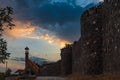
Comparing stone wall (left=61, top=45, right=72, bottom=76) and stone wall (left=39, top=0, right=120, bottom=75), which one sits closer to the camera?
stone wall (left=39, top=0, right=120, bottom=75)

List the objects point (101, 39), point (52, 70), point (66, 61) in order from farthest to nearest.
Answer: point (52, 70) → point (66, 61) → point (101, 39)

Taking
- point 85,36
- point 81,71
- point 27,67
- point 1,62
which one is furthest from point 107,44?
point 27,67

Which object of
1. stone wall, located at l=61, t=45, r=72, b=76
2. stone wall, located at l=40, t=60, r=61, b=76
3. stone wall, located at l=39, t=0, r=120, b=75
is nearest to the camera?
→ stone wall, located at l=39, t=0, r=120, b=75

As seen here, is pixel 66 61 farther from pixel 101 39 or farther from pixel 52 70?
Answer: pixel 101 39

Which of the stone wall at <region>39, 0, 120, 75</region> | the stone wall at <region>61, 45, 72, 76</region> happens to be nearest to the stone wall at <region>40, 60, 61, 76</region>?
the stone wall at <region>61, 45, 72, 76</region>

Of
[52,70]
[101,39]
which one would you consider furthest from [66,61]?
[101,39]

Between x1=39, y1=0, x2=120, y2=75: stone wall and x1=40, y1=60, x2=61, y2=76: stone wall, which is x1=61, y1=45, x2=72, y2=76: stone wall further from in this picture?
x1=39, y1=0, x2=120, y2=75: stone wall

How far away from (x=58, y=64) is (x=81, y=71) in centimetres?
3862

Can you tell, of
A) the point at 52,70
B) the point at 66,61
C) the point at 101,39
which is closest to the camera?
the point at 101,39

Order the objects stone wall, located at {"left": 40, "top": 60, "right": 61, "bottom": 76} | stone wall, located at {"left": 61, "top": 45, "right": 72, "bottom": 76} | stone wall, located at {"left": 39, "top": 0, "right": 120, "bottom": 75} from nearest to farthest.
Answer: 1. stone wall, located at {"left": 39, "top": 0, "right": 120, "bottom": 75}
2. stone wall, located at {"left": 61, "top": 45, "right": 72, "bottom": 76}
3. stone wall, located at {"left": 40, "top": 60, "right": 61, "bottom": 76}

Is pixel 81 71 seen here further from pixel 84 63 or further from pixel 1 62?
pixel 1 62

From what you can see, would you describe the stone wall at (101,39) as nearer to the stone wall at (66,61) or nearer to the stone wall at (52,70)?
the stone wall at (66,61)

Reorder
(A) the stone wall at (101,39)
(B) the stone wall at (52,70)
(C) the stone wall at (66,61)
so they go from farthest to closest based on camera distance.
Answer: (B) the stone wall at (52,70) < (C) the stone wall at (66,61) < (A) the stone wall at (101,39)

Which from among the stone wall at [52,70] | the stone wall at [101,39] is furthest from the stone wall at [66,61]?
the stone wall at [101,39]
